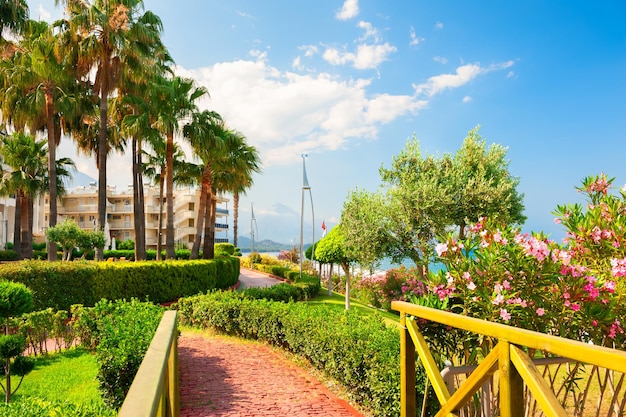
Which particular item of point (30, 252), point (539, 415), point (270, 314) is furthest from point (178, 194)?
point (539, 415)

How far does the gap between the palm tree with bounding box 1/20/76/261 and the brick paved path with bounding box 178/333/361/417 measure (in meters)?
15.4

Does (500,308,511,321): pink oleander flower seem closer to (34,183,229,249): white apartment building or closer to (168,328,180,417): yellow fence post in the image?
(168,328,180,417): yellow fence post

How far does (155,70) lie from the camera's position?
2217 cm

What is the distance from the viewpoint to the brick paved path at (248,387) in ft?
18.0

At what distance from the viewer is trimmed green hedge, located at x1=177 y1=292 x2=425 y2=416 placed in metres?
5.16

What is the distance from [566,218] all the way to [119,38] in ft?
69.9

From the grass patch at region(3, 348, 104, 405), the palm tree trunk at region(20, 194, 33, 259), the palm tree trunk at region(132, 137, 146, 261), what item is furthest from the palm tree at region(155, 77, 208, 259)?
the grass patch at region(3, 348, 104, 405)

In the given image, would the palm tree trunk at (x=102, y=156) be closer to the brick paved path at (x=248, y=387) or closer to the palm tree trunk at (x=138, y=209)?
the palm tree trunk at (x=138, y=209)

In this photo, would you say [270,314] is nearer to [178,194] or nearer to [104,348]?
[104,348]

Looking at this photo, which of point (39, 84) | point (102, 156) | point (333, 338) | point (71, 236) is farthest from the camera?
point (39, 84)

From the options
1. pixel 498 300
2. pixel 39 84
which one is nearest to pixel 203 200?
pixel 39 84

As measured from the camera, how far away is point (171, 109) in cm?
2156

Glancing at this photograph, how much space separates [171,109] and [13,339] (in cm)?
1635

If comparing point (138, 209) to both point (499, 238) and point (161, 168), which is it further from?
point (499, 238)
